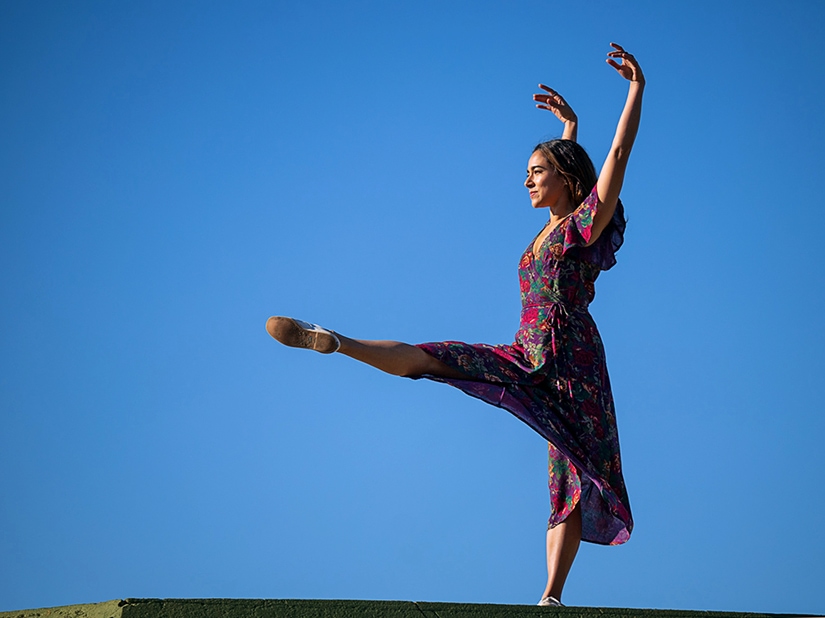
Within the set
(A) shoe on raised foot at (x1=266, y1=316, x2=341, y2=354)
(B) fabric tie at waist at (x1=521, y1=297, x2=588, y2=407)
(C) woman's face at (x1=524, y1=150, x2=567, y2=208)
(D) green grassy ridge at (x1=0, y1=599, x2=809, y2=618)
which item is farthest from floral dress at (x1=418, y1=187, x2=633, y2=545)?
(D) green grassy ridge at (x1=0, y1=599, x2=809, y2=618)

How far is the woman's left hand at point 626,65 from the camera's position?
399cm

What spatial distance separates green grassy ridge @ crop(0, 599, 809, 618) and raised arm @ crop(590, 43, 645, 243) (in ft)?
5.23

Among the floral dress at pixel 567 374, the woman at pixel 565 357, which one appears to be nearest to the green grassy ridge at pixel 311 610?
the woman at pixel 565 357

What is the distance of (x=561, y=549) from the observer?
3.96 metres

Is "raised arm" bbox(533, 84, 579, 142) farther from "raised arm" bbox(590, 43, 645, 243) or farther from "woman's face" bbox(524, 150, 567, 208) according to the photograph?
"raised arm" bbox(590, 43, 645, 243)

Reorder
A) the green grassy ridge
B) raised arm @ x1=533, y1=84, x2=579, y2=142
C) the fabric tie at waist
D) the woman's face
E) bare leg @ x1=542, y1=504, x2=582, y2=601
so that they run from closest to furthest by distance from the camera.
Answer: the green grassy ridge → bare leg @ x1=542, y1=504, x2=582, y2=601 → the fabric tie at waist → the woman's face → raised arm @ x1=533, y1=84, x2=579, y2=142

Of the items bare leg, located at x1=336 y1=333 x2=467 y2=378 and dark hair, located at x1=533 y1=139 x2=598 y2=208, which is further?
dark hair, located at x1=533 y1=139 x2=598 y2=208

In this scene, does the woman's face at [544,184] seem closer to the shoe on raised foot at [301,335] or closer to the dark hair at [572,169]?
the dark hair at [572,169]

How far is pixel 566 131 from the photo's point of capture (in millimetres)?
4738

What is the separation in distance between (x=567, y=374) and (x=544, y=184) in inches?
32.6

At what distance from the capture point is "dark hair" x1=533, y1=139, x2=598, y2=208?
14.4ft

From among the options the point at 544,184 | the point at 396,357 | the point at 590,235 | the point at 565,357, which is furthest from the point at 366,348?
the point at 544,184

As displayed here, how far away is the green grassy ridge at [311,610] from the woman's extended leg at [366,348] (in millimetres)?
1029

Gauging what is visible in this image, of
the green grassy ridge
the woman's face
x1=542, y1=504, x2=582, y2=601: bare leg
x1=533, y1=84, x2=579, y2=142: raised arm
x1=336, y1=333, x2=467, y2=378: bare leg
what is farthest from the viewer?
x1=533, y1=84, x2=579, y2=142: raised arm
